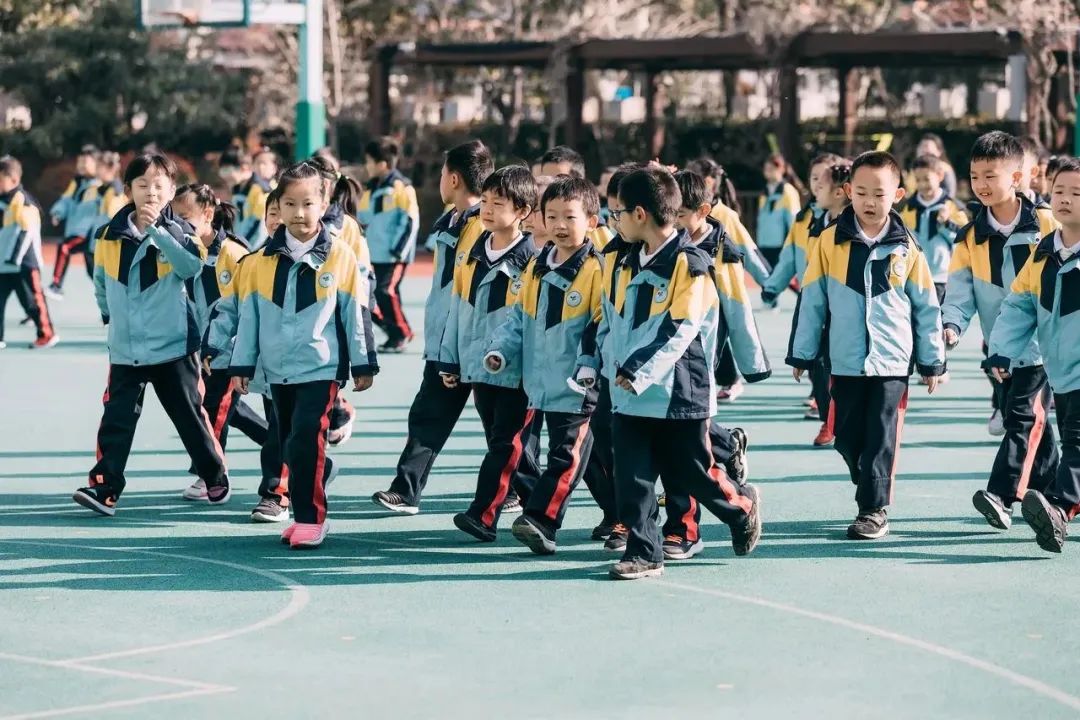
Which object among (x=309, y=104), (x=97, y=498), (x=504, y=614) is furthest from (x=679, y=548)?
(x=309, y=104)

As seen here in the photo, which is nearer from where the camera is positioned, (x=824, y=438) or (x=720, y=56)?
(x=824, y=438)

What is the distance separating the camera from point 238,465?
9.64 meters

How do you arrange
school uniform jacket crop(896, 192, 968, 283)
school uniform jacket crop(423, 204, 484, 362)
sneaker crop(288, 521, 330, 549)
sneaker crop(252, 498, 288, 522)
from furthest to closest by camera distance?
school uniform jacket crop(896, 192, 968, 283)
school uniform jacket crop(423, 204, 484, 362)
sneaker crop(252, 498, 288, 522)
sneaker crop(288, 521, 330, 549)

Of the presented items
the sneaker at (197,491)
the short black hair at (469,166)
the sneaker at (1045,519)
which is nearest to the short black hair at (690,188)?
the short black hair at (469,166)

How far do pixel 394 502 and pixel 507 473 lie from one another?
786 millimetres

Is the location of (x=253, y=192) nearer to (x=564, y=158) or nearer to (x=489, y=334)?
(x=564, y=158)

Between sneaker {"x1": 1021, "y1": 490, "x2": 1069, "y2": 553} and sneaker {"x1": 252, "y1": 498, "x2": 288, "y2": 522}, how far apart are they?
3.06 meters

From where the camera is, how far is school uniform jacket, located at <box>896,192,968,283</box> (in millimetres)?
12219

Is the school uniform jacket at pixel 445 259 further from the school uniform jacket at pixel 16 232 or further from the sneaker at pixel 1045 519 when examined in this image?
the school uniform jacket at pixel 16 232

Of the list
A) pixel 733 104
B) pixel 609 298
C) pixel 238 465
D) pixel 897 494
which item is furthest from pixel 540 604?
pixel 733 104

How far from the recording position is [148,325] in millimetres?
8273

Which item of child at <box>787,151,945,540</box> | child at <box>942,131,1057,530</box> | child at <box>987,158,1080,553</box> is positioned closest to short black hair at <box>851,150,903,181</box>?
child at <box>787,151,945,540</box>

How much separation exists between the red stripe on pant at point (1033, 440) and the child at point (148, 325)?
3462mm

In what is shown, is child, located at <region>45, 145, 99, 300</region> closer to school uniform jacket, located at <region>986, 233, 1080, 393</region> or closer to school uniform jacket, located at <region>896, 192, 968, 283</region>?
school uniform jacket, located at <region>896, 192, 968, 283</region>
